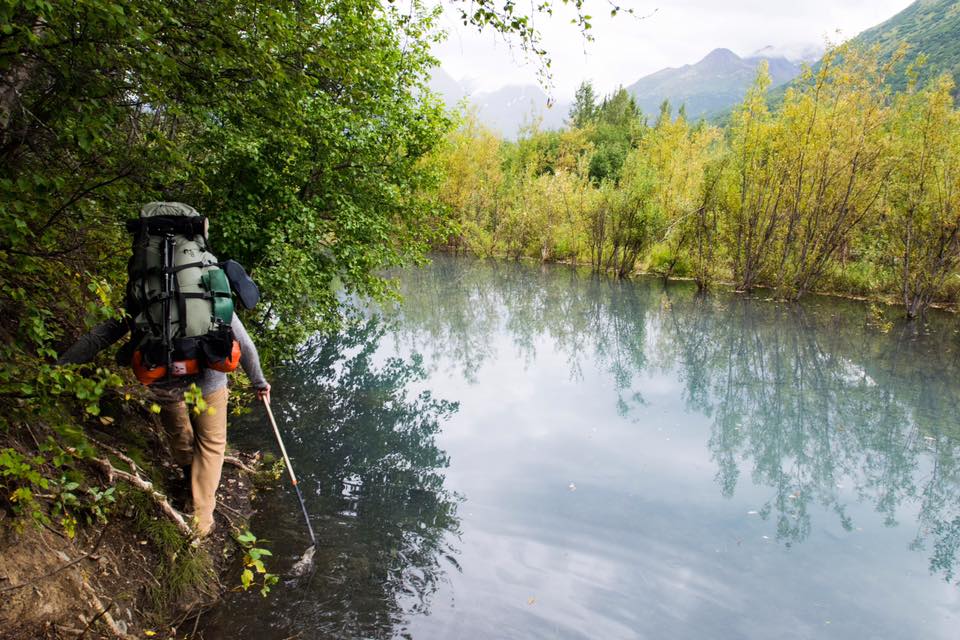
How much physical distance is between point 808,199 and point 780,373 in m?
11.0

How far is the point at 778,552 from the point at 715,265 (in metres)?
21.3

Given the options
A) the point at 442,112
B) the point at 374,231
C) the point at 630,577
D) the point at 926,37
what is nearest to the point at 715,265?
the point at 442,112

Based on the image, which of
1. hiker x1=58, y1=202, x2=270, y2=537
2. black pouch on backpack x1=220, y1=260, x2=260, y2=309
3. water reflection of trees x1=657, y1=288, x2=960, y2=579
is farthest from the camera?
water reflection of trees x1=657, y1=288, x2=960, y2=579

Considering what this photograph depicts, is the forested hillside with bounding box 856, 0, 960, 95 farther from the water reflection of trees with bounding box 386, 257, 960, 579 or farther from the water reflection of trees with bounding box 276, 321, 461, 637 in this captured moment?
the water reflection of trees with bounding box 276, 321, 461, 637

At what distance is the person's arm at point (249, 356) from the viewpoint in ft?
12.3

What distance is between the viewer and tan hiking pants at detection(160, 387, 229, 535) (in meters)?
3.91

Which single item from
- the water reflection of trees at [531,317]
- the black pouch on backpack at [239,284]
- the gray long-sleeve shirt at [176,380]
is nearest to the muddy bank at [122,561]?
the gray long-sleeve shirt at [176,380]

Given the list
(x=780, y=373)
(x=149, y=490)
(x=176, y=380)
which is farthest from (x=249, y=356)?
(x=780, y=373)

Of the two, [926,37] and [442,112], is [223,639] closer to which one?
[442,112]

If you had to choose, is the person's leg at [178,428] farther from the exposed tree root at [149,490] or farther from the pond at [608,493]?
the pond at [608,493]

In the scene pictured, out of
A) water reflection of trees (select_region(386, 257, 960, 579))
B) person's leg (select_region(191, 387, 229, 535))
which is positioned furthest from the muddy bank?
water reflection of trees (select_region(386, 257, 960, 579))

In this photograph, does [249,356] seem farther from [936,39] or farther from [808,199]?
[936,39]

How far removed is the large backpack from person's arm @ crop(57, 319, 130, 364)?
9 cm

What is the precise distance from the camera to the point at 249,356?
3.85 metres
